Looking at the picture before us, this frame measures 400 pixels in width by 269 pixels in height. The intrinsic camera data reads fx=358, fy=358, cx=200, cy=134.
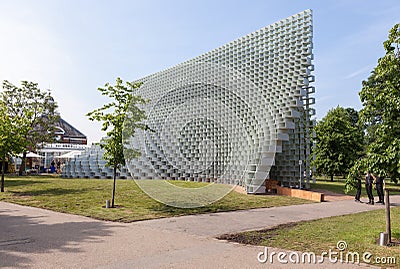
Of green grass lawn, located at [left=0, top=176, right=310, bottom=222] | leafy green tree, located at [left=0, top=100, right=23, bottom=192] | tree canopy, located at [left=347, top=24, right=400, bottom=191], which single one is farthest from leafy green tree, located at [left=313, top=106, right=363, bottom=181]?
tree canopy, located at [left=347, top=24, right=400, bottom=191]

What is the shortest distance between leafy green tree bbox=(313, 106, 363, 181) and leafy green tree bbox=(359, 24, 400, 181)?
80.7 feet

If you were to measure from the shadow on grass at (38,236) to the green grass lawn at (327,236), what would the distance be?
319cm

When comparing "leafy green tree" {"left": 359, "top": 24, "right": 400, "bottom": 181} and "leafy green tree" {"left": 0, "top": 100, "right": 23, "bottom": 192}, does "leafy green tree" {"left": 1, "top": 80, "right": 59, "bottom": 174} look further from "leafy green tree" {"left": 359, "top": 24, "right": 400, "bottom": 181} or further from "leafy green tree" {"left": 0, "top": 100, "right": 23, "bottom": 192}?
"leafy green tree" {"left": 359, "top": 24, "right": 400, "bottom": 181}

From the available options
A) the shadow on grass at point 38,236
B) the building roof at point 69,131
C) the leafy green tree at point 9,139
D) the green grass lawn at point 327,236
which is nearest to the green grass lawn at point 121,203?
the shadow on grass at point 38,236

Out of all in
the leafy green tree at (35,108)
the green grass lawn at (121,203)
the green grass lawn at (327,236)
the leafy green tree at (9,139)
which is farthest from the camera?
the leafy green tree at (35,108)

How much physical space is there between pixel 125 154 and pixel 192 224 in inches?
161

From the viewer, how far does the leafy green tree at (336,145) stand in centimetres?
3123

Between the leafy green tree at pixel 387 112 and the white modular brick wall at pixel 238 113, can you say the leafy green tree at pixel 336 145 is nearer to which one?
the white modular brick wall at pixel 238 113

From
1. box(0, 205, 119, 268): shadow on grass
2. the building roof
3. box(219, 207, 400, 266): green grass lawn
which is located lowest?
box(0, 205, 119, 268): shadow on grass

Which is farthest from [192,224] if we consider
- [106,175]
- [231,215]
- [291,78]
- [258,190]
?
[106,175]

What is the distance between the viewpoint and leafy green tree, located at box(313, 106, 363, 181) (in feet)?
102

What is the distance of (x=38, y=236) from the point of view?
25.0ft

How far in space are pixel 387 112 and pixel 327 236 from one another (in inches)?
114

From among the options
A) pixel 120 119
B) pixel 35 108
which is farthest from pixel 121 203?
pixel 35 108
